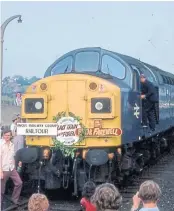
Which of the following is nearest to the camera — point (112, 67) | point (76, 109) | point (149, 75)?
point (76, 109)

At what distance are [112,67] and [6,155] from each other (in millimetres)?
3343

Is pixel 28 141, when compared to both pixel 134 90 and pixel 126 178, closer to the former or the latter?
pixel 134 90

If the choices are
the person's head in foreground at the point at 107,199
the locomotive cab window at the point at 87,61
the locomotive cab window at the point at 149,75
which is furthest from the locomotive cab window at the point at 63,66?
the person's head in foreground at the point at 107,199

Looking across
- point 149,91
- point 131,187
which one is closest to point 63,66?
point 149,91

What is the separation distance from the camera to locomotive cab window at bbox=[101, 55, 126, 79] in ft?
39.6

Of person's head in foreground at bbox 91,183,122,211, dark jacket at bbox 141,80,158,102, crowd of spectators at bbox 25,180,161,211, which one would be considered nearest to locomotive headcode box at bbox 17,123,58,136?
dark jacket at bbox 141,80,158,102

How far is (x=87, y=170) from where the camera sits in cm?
1098

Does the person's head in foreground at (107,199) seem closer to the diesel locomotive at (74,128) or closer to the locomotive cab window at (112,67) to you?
the diesel locomotive at (74,128)

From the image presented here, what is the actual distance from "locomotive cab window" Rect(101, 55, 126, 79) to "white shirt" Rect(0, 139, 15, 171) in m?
3.03

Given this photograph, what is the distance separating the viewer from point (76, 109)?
11008 mm

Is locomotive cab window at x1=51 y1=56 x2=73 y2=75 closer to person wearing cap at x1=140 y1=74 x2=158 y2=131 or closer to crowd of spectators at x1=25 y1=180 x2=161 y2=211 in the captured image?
person wearing cap at x1=140 y1=74 x2=158 y2=131

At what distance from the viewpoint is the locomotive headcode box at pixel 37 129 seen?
1087 cm

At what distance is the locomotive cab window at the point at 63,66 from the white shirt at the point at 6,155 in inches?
110

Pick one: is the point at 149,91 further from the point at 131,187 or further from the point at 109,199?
the point at 109,199
